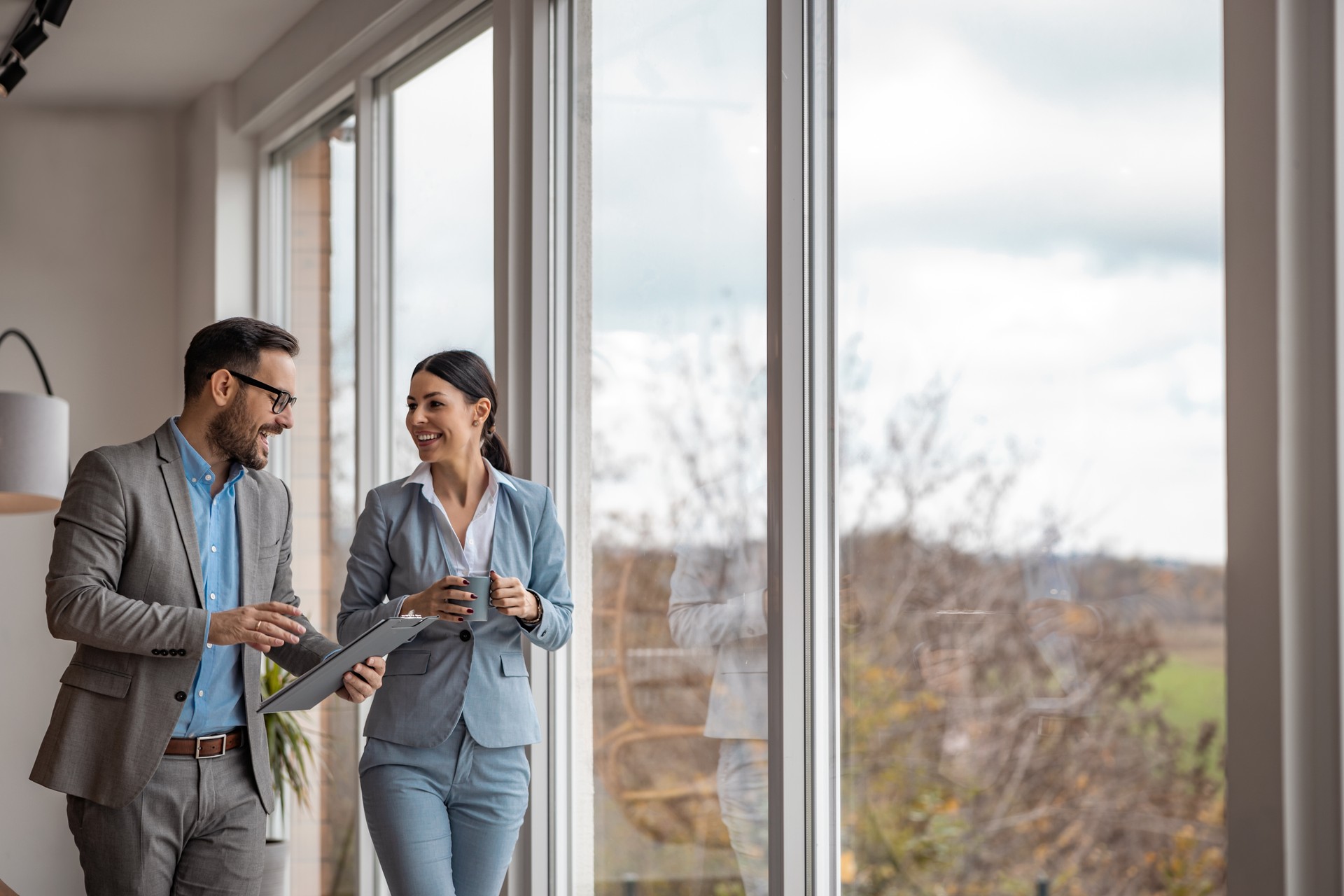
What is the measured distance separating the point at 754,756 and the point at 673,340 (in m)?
0.93

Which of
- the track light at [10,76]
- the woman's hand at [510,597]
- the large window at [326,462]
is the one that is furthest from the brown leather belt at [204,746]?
the track light at [10,76]

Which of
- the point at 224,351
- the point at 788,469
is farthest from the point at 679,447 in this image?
the point at 224,351

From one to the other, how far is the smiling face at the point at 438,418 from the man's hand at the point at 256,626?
51 centimetres

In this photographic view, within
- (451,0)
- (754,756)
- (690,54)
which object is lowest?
(754,756)

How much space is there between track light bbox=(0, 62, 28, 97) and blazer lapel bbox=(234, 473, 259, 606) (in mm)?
2844

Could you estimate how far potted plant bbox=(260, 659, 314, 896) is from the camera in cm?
430

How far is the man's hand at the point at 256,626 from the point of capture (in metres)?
2.21

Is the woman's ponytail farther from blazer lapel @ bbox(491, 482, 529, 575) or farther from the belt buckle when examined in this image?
the belt buckle

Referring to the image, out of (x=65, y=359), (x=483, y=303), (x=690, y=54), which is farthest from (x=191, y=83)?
(x=690, y=54)

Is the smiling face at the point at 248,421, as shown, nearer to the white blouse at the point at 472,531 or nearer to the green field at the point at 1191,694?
the white blouse at the point at 472,531

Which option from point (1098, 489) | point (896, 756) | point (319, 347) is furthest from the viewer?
point (319, 347)

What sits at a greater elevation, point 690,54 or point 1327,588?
point 690,54

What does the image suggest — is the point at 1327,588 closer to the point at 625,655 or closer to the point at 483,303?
the point at 625,655

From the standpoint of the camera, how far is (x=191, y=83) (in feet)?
17.7
